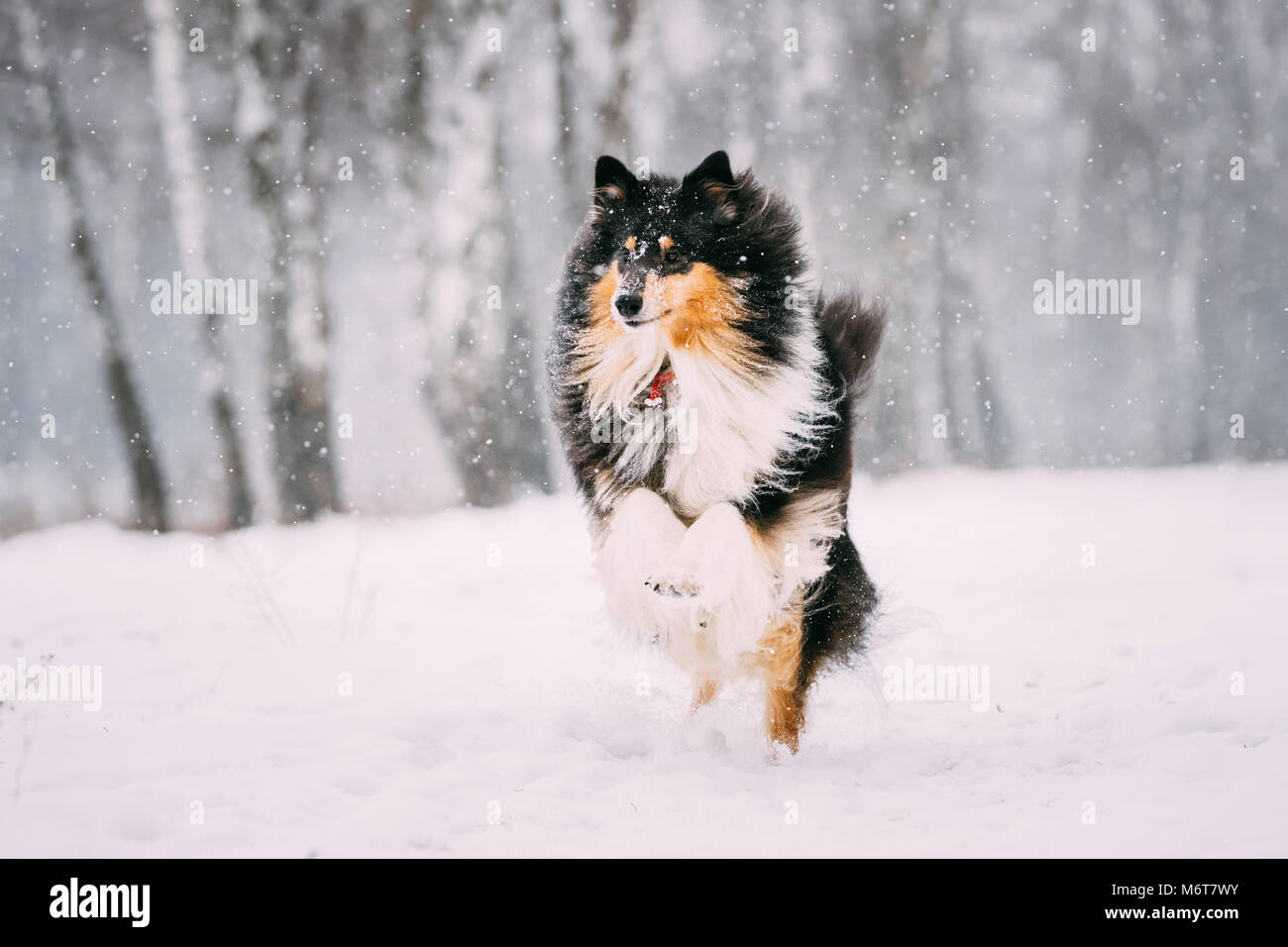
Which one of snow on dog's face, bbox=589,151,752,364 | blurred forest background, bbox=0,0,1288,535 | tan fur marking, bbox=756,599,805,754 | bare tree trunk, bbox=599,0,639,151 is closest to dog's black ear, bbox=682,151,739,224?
snow on dog's face, bbox=589,151,752,364

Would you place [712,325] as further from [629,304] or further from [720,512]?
[720,512]

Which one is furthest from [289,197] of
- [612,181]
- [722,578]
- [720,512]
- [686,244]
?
[722,578]

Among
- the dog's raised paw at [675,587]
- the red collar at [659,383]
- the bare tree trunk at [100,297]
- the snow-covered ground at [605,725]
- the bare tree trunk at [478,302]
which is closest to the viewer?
the snow-covered ground at [605,725]

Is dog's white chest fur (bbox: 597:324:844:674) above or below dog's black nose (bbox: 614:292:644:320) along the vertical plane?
below

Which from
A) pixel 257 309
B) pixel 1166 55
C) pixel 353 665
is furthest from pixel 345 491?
pixel 1166 55

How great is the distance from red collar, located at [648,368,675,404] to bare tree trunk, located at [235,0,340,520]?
6.91m

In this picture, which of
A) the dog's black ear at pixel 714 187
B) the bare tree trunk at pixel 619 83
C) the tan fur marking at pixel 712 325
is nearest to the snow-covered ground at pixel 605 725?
the tan fur marking at pixel 712 325

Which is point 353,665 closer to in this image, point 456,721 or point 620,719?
point 456,721

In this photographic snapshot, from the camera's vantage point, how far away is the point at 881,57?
11.4m

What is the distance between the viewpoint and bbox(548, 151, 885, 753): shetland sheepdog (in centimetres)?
348

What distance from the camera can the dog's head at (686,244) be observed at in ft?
11.4

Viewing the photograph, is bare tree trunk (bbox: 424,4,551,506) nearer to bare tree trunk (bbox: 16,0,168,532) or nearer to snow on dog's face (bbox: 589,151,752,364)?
bare tree trunk (bbox: 16,0,168,532)

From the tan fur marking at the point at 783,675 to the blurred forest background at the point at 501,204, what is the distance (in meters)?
4.89

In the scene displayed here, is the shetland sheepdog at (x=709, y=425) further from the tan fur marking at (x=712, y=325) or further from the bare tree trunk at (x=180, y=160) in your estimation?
the bare tree trunk at (x=180, y=160)
